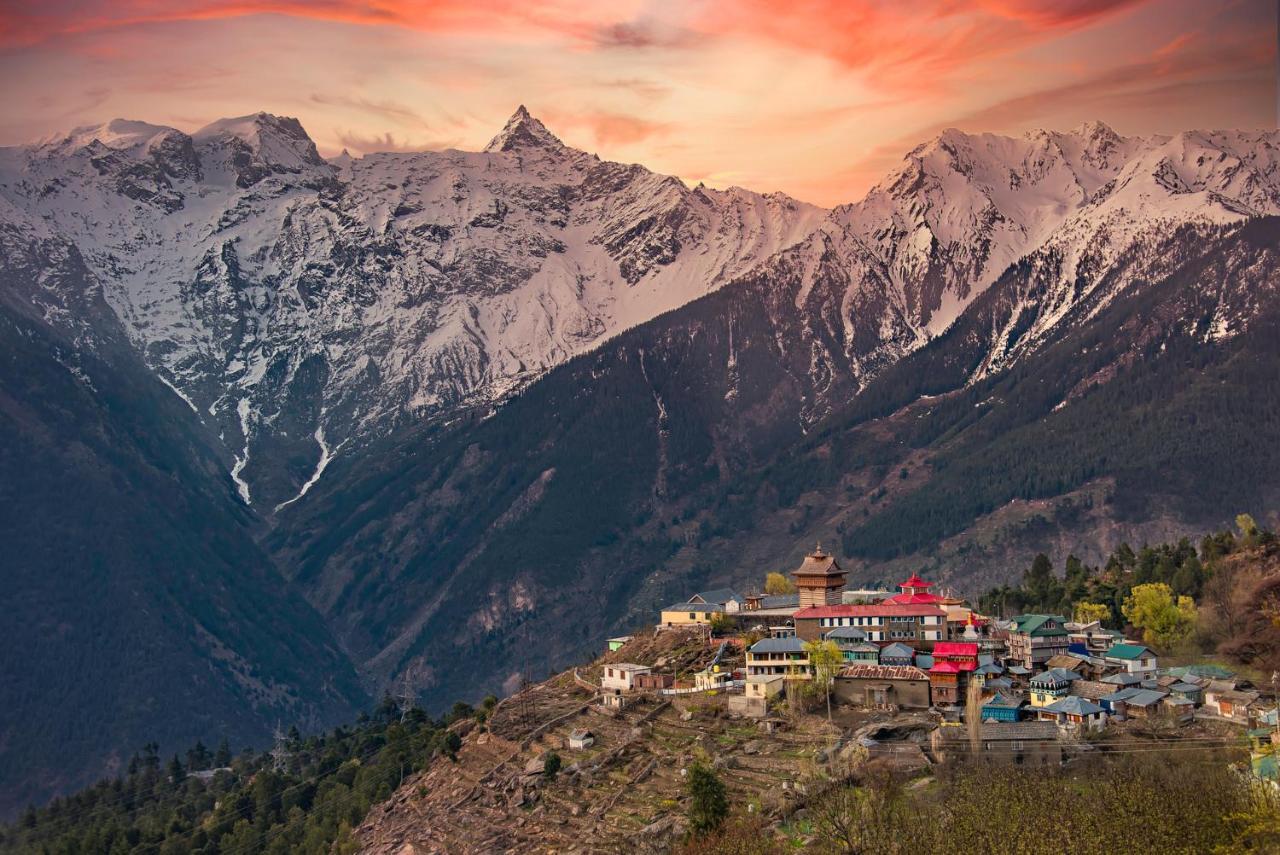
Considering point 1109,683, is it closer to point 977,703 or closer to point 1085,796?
point 977,703

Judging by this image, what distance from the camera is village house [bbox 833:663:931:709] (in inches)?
4407

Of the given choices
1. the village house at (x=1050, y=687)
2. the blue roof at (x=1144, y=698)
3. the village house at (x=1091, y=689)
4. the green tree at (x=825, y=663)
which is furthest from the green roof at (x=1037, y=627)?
the blue roof at (x=1144, y=698)

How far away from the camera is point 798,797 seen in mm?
96438

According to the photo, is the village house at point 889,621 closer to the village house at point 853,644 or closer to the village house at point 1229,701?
the village house at point 853,644

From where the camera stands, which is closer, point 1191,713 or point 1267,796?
point 1267,796

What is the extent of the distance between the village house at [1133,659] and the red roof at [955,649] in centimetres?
884

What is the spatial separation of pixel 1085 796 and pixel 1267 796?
11.3 meters

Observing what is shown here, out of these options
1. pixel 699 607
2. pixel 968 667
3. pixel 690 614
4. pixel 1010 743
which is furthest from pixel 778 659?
pixel 690 614

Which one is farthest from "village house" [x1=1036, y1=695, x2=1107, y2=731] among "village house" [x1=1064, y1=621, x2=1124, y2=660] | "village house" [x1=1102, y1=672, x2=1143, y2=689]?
"village house" [x1=1064, y1=621, x2=1124, y2=660]

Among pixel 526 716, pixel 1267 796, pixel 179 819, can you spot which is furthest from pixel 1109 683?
pixel 179 819

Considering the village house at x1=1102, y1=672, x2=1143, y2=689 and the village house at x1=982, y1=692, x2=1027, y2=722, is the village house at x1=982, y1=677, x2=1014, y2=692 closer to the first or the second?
the village house at x1=982, y1=692, x2=1027, y2=722

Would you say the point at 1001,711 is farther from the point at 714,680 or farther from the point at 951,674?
→ the point at 714,680

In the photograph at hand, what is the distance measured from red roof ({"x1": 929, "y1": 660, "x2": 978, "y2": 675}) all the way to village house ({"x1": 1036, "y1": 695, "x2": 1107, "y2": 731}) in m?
7.70

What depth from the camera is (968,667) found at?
113m
